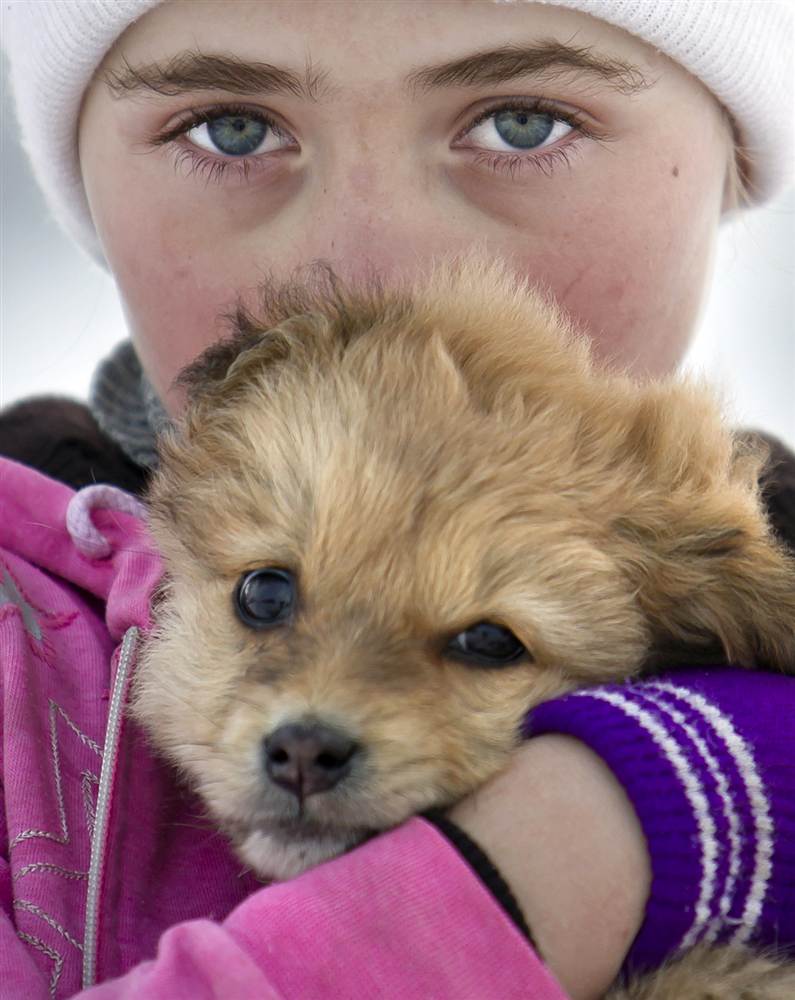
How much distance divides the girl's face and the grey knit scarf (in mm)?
236

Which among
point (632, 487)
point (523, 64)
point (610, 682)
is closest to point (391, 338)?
point (632, 487)

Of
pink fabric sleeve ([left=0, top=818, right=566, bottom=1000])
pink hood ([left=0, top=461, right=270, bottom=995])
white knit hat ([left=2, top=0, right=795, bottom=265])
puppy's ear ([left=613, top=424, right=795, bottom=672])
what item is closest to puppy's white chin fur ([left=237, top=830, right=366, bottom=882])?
pink fabric sleeve ([left=0, top=818, right=566, bottom=1000])

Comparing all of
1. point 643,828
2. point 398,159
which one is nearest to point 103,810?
point 643,828

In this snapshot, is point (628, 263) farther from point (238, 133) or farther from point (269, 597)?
point (269, 597)

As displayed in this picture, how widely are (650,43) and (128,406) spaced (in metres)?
1.49

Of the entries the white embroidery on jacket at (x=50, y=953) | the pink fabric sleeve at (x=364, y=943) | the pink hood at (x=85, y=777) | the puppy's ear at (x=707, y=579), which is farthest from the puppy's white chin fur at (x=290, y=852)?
the puppy's ear at (x=707, y=579)

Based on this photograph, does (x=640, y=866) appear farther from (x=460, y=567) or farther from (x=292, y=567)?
(x=292, y=567)

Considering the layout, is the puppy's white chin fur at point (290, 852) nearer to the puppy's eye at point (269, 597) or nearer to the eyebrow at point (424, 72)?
the puppy's eye at point (269, 597)

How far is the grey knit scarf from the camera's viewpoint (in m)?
3.07

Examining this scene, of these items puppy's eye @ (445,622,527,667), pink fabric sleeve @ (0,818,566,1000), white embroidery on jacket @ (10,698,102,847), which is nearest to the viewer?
pink fabric sleeve @ (0,818,566,1000)

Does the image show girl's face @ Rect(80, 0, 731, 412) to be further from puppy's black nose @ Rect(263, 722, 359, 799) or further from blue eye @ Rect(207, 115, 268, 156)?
puppy's black nose @ Rect(263, 722, 359, 799)

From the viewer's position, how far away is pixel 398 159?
2471mm

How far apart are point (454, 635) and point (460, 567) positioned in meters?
0.10

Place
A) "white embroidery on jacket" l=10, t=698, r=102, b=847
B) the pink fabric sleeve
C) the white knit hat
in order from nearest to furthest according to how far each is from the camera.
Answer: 1. the pink fabric sleeve
2. "white embroidery on jacket" l=10, t=698, r=102, b=847
3. the white knit hat
